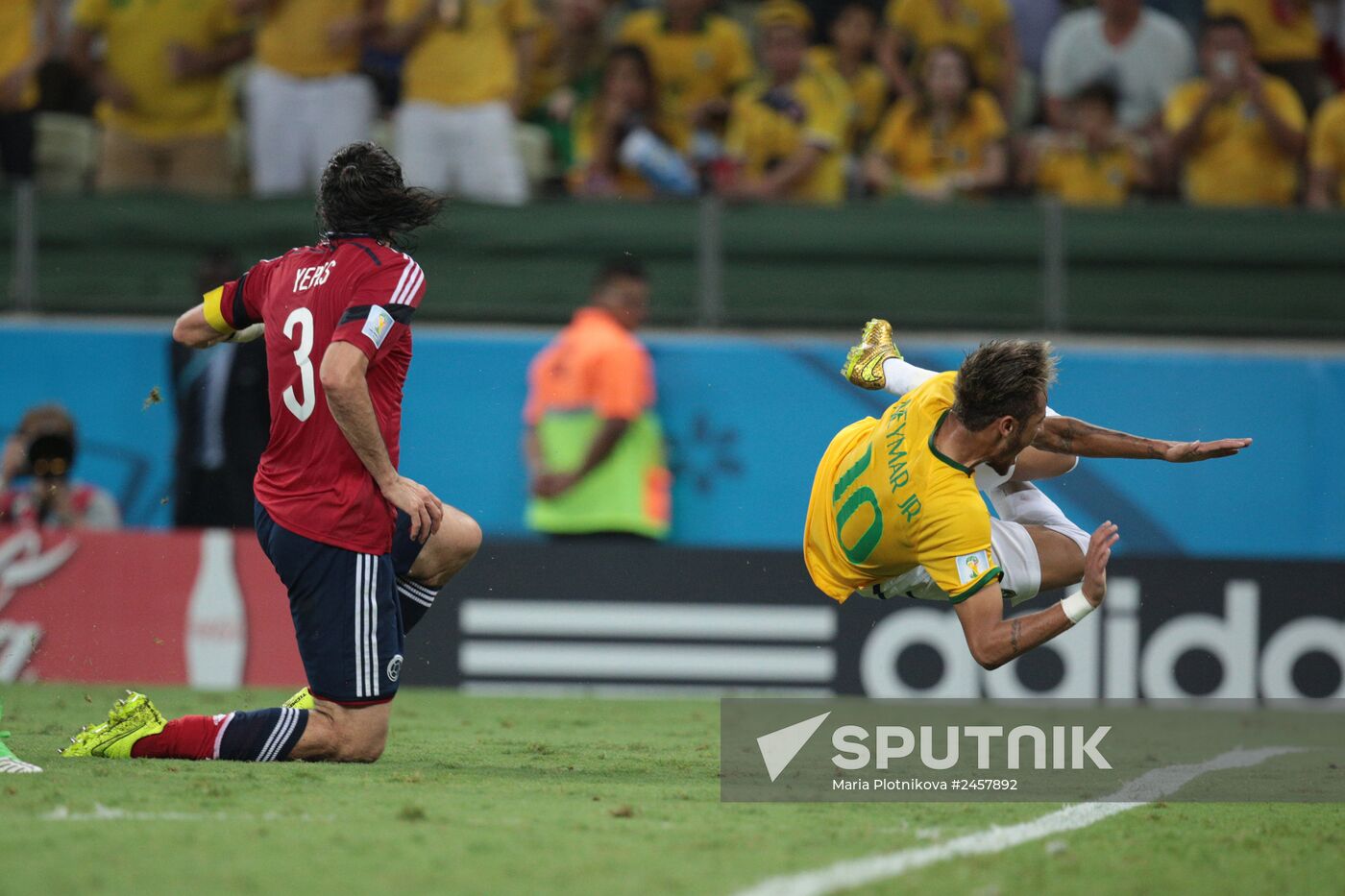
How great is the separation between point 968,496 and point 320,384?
7.51 feet

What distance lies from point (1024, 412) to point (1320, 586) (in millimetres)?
4414

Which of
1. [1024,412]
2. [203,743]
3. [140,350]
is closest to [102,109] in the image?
[140,350]

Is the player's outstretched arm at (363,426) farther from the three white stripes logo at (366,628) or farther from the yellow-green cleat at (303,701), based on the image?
the yellow-green cleat at (303,701)

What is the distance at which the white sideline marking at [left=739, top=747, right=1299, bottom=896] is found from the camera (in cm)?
436

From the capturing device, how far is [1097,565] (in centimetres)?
580

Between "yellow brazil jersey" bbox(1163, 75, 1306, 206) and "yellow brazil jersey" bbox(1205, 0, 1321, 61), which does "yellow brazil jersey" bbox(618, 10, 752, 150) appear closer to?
"yellow brazil jersey" bbox(1163, 75, 1306, 206)

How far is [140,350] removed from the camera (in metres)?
10.6

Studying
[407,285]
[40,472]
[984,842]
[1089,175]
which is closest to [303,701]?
[407,285]

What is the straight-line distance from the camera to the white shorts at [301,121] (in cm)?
1126

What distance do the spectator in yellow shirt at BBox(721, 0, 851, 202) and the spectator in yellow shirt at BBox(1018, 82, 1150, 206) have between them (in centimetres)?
126

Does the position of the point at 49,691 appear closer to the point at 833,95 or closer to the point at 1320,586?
the point at 833,95

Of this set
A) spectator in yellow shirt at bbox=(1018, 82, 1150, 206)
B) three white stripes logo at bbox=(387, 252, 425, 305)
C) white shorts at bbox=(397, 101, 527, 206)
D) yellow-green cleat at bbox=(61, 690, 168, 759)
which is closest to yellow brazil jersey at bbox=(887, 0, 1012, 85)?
spectator in yellow shirt at bbox=(1018, 82, 1150, 206)

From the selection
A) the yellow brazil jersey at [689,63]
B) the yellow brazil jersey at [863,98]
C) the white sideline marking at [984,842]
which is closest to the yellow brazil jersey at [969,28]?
the yellow brazil jersey at [863,98]

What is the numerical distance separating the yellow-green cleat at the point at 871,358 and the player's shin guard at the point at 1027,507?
698 mm
